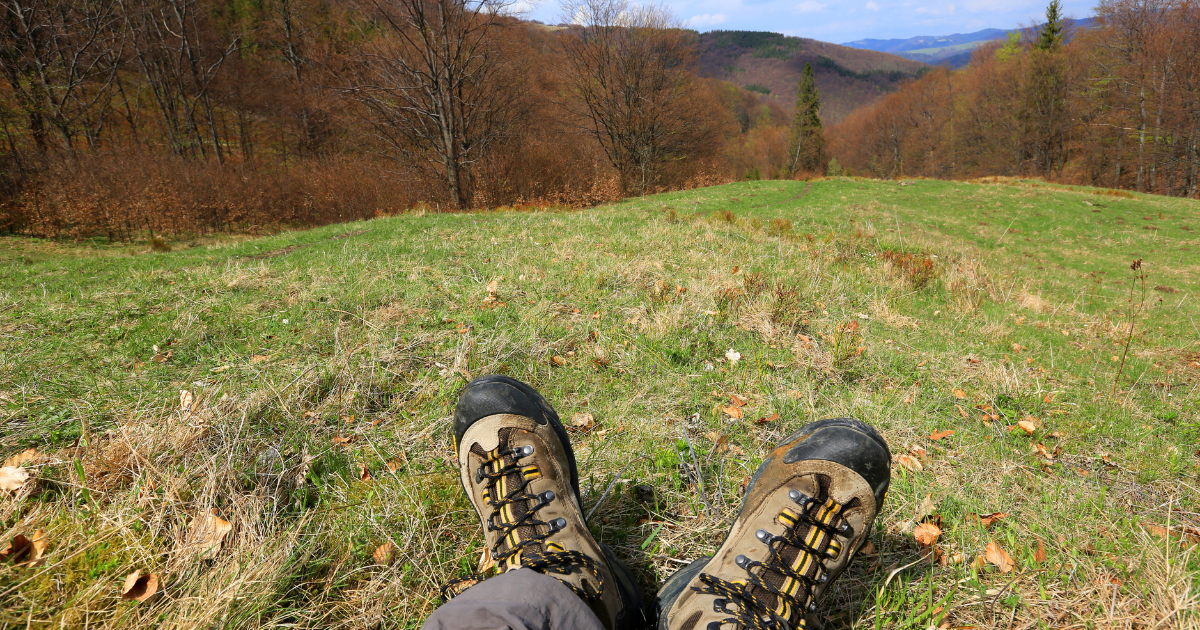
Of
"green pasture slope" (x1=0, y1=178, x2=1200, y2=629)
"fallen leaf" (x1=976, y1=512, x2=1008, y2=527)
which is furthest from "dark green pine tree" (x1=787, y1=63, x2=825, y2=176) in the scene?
"fallen leaf" (x1=976, y1=512, x2=1008, y2=527)

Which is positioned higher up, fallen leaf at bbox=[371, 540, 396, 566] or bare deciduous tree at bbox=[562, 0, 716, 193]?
bare deciduous tree at bbox=[562, 0, 716, 193]

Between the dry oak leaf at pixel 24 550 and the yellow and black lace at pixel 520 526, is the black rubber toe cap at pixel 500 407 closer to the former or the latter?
the yellow and black lace at pixel 520 526

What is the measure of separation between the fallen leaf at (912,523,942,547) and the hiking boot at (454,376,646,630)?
1065 millimetres

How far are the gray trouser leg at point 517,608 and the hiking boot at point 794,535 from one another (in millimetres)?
345

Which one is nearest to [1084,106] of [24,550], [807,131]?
[807,131]

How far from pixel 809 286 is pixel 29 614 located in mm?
4881

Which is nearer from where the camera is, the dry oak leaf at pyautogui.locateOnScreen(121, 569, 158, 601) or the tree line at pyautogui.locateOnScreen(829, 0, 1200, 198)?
the dry oak leaf at pyautogui.locateOnScreen(121, 569, 158, 601)

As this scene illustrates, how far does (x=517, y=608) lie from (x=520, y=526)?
0.40 metres

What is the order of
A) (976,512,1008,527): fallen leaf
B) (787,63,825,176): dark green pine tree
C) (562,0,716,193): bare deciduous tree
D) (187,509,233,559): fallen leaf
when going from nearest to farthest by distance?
(187,509,233,559): fallen leaf
(976,512,1008,527): fallen leaf
(562,0,716,193): bare deciduous tree
(787,63,825,176): dark green pine tree

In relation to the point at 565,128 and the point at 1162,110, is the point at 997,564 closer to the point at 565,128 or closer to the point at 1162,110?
the point at 565,128

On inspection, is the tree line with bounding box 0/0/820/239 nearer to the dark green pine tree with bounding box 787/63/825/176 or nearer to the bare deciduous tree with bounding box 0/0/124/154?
the bare deciduous tree with bounding box 0/0/124/154

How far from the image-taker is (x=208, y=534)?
4.50ft

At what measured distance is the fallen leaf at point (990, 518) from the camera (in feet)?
5.64

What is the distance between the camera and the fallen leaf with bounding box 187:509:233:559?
1.31m
